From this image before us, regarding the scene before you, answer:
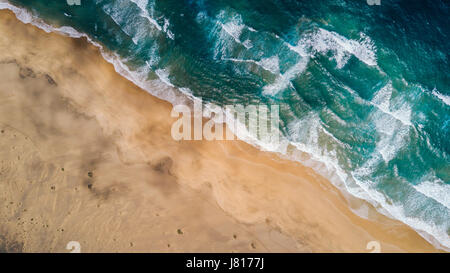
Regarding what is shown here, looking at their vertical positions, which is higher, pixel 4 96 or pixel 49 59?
pixel 49 59

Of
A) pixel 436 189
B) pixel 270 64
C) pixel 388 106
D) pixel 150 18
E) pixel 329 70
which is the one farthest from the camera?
pixel 150 18

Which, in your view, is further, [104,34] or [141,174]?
[104,34]

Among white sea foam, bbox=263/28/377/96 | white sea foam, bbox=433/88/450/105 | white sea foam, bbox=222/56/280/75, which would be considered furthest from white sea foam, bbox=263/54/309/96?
white sea foam, bbox=433/88/450/105

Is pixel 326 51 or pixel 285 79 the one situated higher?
pixel 326 51

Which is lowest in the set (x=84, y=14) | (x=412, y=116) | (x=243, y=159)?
(x=243, y=159)

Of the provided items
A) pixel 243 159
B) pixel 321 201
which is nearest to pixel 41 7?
pixel 243 159

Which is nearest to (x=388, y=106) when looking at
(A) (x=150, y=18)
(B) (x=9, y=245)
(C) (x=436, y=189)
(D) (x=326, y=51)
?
(D) (x=326, y=51)

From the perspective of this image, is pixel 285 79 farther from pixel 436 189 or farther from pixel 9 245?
pixel 9 245

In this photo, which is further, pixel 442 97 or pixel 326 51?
pixel 326 51
